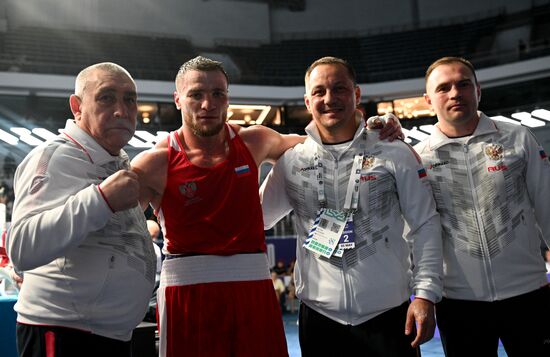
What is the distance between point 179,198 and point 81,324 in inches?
30.4

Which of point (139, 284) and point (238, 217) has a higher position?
point (238, 217)

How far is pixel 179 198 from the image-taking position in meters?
2.66

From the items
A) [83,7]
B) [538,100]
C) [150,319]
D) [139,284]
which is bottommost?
[150,319]

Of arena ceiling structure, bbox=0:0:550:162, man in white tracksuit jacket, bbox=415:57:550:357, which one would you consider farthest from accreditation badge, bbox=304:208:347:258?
arena ceiling structure, bbox=0:0:550:162

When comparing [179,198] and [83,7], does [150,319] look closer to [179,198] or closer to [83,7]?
[179,198]

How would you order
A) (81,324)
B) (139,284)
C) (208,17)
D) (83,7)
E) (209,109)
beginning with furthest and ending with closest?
(208,17) → (83,7) → (209,109) → (139,284) → (81,324)

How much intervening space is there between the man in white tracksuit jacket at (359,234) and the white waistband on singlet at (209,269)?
0.83 feet

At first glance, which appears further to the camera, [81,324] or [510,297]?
[510,297]

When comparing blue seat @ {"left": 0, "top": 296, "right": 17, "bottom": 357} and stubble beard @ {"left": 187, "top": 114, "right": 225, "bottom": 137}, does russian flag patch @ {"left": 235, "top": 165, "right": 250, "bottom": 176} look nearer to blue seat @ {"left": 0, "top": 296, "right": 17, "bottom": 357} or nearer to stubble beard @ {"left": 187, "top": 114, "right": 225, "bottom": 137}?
stubble beard @ {"left": 187, "top": 114, "right": 225, "bottom": 137}

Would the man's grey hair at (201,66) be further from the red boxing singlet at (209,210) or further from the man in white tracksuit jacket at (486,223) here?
the man in white tracksuit jacket at (486,223)

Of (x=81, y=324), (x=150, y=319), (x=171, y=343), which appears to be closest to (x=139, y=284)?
(x=81, y=324)

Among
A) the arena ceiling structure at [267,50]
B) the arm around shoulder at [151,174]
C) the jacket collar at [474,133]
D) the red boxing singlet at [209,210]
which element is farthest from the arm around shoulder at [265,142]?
the arena ceiling structure at [267,50]

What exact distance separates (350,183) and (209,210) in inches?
27.0

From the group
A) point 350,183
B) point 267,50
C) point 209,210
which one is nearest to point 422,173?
point 350,183
